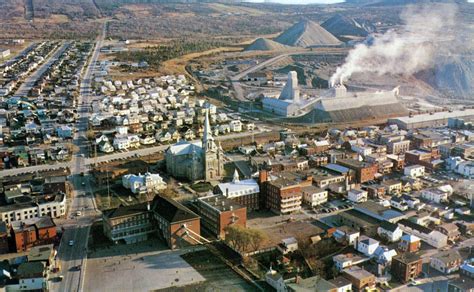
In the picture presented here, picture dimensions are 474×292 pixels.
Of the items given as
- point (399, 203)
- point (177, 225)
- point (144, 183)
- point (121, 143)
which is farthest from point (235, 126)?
point (177, 225)

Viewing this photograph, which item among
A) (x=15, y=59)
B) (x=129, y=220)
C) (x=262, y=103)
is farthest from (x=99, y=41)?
(x=129, y=220)

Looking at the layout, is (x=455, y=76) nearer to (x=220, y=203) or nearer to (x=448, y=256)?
(x=448, y=256)

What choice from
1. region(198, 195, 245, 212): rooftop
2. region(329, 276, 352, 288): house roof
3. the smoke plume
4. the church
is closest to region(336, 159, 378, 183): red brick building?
the church

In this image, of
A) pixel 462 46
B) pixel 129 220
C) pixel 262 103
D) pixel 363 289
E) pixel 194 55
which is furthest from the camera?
pixel 194 55

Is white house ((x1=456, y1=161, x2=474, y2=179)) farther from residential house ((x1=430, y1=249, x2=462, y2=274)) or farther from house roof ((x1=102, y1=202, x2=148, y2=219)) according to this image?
house roof ((x1=102, y1=202, x2=148, y2=219))

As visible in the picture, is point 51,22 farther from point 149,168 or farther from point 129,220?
point 129,220
